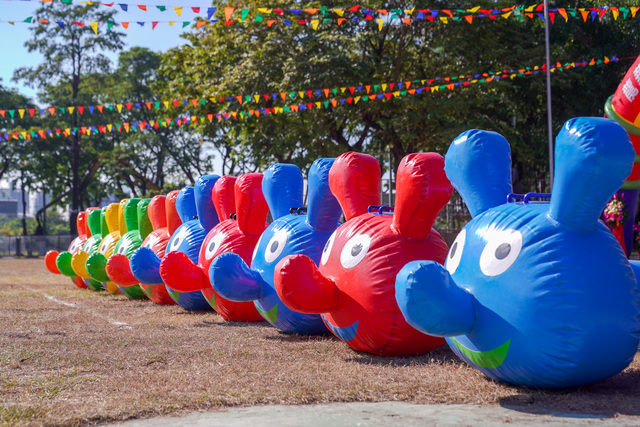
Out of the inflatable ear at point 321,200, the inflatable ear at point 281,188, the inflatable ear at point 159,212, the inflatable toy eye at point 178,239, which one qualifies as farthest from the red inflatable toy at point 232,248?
the inflatable ear at point 159,212

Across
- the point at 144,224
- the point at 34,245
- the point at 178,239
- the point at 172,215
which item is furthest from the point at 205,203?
the point at 34,245

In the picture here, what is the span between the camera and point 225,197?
954 centimetres

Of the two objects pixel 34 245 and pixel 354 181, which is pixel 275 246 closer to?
pixel 354 181

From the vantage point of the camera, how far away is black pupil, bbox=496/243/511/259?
4.70 m

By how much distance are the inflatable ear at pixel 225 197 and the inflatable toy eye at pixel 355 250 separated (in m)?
3.51

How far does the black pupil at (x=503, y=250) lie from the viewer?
→ 185 inches

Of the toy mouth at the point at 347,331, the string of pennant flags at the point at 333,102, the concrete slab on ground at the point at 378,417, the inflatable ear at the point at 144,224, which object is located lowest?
the concrete slab on ground at the point at 378,417

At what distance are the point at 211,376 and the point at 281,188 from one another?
10.6 ft

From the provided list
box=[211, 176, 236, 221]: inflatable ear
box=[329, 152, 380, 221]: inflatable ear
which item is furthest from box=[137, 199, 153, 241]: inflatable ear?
box=[329, 152, 380, 221]: inflatable ear

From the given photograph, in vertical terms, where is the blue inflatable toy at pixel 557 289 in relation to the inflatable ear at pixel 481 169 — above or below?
below

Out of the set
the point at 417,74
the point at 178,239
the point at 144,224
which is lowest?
the point at 178,239

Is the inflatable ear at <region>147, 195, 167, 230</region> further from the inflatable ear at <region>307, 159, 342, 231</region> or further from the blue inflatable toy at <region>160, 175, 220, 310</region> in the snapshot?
the inflatable ear at <region>307, 159, 342, 231</region>

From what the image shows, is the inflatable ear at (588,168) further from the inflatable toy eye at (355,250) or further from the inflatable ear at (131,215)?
the inflatable ear at (131,215)

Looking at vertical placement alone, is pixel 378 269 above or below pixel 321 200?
below
